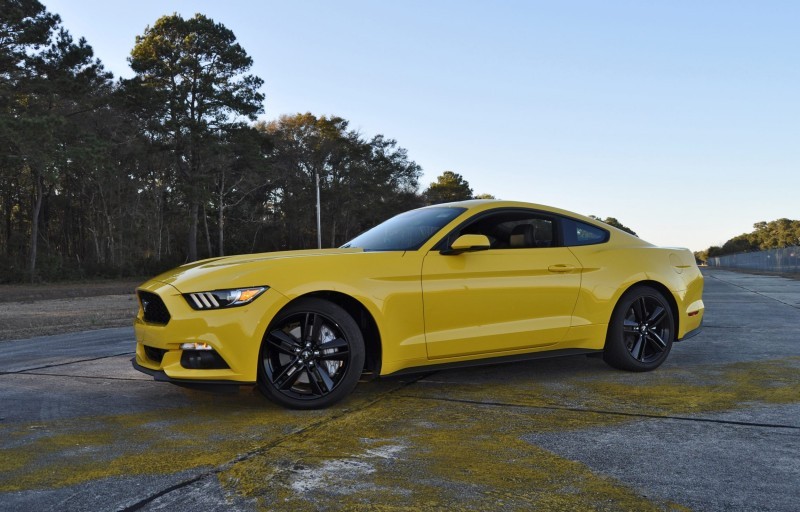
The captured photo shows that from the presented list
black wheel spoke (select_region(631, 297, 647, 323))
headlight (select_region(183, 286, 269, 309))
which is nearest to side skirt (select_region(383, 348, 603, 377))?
black wheel spoke (select_region(631, 297, 647, 323))

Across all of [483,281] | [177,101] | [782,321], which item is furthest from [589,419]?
[177,101]

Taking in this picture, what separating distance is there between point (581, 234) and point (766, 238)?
183071 millimetres

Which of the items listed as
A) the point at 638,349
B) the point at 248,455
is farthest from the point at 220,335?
the point at 638,349

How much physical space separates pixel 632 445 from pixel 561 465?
0.59 meters

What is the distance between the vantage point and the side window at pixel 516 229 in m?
5.52

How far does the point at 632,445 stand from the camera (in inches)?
147

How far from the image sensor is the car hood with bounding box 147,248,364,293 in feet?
14.6

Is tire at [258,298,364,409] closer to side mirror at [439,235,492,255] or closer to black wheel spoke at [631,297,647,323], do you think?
side mirror at [439,235,492,255]

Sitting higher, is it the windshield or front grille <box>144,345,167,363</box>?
the windshield

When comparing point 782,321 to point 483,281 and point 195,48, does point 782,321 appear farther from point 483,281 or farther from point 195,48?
point 195,48

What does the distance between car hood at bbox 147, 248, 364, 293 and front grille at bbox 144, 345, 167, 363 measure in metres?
0.47

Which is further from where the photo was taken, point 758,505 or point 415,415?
point 415,415

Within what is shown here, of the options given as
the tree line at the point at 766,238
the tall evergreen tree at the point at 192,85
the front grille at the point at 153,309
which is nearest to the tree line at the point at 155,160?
the tall evergreen tree at the point at 192,85

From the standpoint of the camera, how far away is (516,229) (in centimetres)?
566
